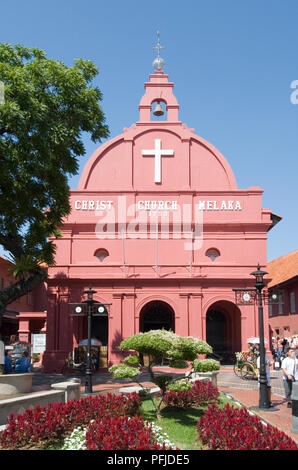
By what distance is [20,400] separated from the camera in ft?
30.0

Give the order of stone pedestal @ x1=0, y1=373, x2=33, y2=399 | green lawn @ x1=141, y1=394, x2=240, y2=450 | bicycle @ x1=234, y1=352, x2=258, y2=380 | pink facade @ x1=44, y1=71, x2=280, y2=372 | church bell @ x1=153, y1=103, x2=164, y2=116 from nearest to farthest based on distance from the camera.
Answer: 1. green lawn @ x1=141, y1=394, x2=240, y2=450
2. stone pedestal @ x1=0, y1=373, x2=33, y2=399
3. bicycle @ x1=234, y1=352, x2=258, y2=380
4. pink facade @ x1=44, y1=71, x2=280, y2=372
5. church bell @ x1=153, y1=103, x2=164, y2=116

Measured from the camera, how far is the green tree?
14.8 metres

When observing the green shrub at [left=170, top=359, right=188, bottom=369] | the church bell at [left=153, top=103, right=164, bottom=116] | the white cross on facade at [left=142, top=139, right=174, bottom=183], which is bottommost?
the green shrub at [left=170, top=359, right=188, bottom=369]

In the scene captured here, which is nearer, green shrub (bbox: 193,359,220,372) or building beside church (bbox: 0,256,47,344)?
green shrub (bbox: 193,359,220,372)

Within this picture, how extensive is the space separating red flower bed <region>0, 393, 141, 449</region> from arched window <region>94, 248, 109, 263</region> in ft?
48.6

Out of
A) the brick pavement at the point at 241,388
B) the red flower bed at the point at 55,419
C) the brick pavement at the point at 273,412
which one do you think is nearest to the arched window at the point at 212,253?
the brick pavement at the point at 241,388

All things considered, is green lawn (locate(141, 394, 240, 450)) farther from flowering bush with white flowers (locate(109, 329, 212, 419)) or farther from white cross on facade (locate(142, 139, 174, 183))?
white cross on facade (locate(142, 139, 174, 183))

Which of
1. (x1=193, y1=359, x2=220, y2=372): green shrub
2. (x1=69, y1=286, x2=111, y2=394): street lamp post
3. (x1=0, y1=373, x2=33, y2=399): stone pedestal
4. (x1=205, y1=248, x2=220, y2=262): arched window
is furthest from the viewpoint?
(x1=205, y1=248, x2=220, y2=262): arched window

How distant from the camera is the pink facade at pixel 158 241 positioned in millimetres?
22953

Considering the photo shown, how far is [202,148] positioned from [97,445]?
21380 mm

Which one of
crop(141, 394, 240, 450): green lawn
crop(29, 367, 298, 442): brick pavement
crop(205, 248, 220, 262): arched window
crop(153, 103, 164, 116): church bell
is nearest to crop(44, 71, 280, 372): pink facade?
crop(205, 248, 220, 262): arched window

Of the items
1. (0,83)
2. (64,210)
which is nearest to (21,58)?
(0,83)

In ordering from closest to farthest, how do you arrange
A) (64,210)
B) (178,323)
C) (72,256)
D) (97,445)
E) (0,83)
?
1. (97,445)
2. (0,83)
3. (64,210)
4. (178,323)
5. (72,256)
